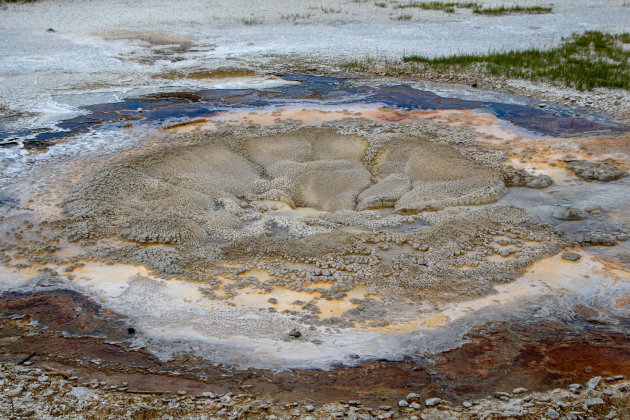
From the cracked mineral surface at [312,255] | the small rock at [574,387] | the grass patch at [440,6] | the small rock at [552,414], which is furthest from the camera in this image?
the grass patch at [440,6]

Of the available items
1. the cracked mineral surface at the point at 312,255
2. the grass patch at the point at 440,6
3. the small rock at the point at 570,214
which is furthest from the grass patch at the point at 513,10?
the small rock at the point at 570,214

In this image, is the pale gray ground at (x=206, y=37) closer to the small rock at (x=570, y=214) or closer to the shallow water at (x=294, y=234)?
the shallow water at (x=294, y=234)

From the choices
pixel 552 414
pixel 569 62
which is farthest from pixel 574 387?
pixel 569 62

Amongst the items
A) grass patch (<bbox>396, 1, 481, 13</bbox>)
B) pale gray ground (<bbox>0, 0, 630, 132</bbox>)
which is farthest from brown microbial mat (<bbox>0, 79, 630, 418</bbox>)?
grass patch (<bbox>396, 1, 481, 13</bbox>)

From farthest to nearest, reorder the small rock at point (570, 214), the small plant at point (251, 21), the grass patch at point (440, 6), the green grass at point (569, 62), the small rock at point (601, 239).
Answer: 1. the grass patch at point (440, 6)
2. the small plant at point (251, 21)
3. the green grass at point (569, 62)
4. the small rock at point (570, 214)
5. the small rock at point (601, 239)

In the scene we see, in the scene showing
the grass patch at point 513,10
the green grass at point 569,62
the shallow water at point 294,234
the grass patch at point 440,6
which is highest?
the grass patch at point 440,6

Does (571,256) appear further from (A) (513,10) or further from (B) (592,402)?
(A) (513,10)

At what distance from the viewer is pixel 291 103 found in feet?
22.0

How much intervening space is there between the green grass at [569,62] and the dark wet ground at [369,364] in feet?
16.7

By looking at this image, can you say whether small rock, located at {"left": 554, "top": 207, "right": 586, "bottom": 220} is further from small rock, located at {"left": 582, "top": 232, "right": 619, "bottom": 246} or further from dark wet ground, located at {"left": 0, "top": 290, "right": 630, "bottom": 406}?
dark wet ground, located at {"left": 0, "top": 290, "right": 630, "bottom": 406}

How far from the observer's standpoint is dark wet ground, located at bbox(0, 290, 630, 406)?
8.07 feet

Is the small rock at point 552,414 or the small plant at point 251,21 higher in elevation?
the small plant at point 251,21

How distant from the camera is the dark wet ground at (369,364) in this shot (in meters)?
2.46

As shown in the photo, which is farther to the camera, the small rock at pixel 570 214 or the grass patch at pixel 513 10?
the grass patch at pixel 513 10
